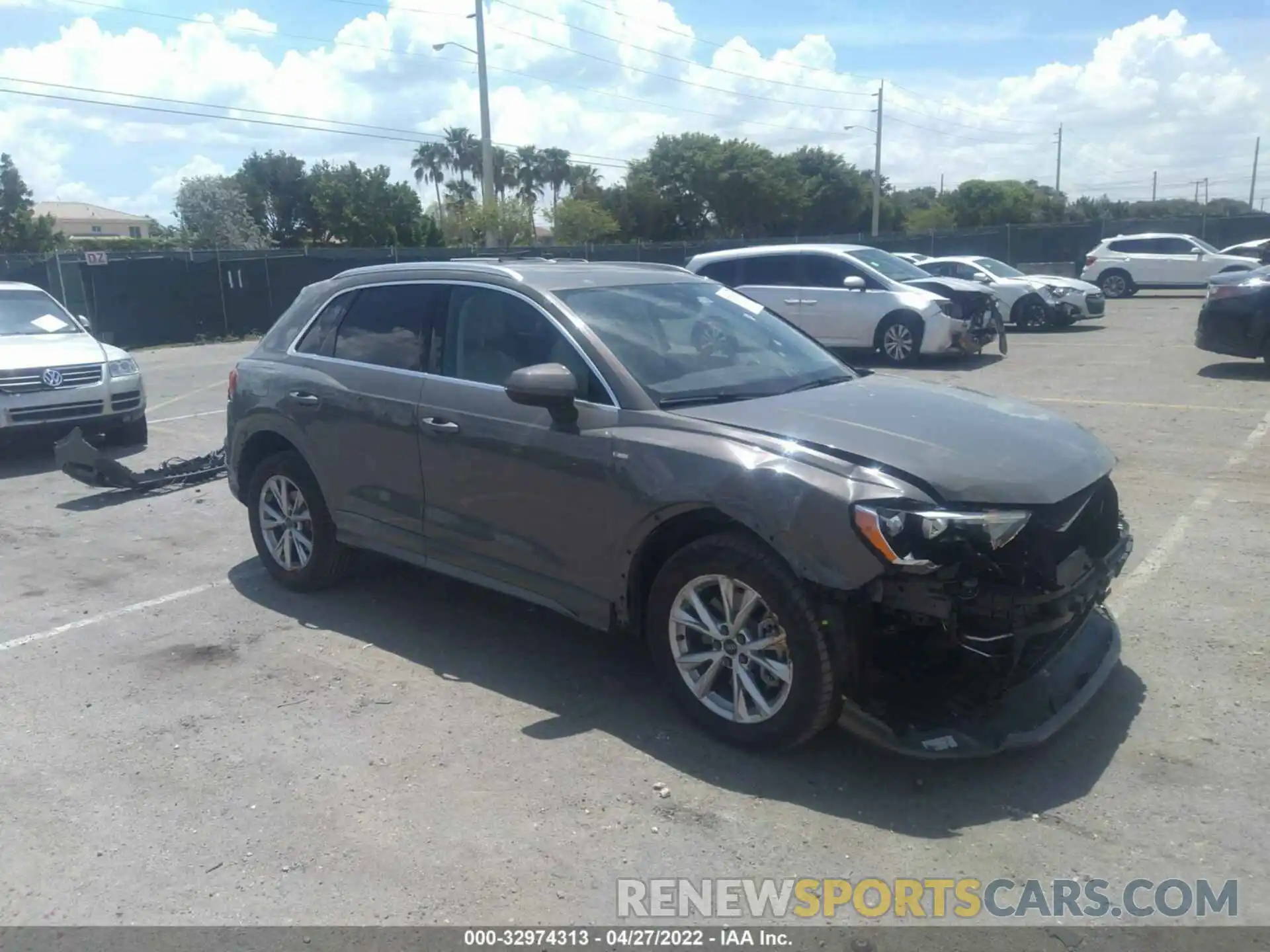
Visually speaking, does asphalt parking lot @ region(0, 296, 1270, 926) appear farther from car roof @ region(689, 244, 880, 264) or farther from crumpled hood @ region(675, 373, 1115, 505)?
car roof @ region(689, 244, 880, 264)

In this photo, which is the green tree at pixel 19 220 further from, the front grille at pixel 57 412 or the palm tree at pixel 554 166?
the front grille at pixel 57 412

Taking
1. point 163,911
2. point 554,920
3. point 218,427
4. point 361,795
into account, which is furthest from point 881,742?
point 218,427

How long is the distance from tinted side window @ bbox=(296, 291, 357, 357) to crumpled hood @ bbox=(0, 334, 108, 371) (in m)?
5.59

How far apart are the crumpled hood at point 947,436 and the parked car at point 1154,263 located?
26.4 meters

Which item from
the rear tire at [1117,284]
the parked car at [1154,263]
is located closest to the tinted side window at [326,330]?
the rear tire at [1117,284]

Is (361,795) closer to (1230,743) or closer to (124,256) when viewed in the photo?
(1230,743)

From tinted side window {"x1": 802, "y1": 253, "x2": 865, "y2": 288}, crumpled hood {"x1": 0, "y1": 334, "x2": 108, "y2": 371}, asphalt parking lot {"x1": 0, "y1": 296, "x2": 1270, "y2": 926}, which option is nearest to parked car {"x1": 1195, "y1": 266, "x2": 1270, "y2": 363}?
tinted side window {"x1": 802, "y1": 253, "x2": 865, "y2": 288}

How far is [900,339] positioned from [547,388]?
40.6 ft

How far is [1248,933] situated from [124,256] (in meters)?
26.8

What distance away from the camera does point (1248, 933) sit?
314cm

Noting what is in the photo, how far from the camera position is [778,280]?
1689cm

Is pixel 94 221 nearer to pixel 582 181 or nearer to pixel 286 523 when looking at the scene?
pixel 582 181

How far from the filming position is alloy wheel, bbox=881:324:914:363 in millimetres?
15992

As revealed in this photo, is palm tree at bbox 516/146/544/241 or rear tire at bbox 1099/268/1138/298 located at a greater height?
palm tree at bbox 516/146/544/241
